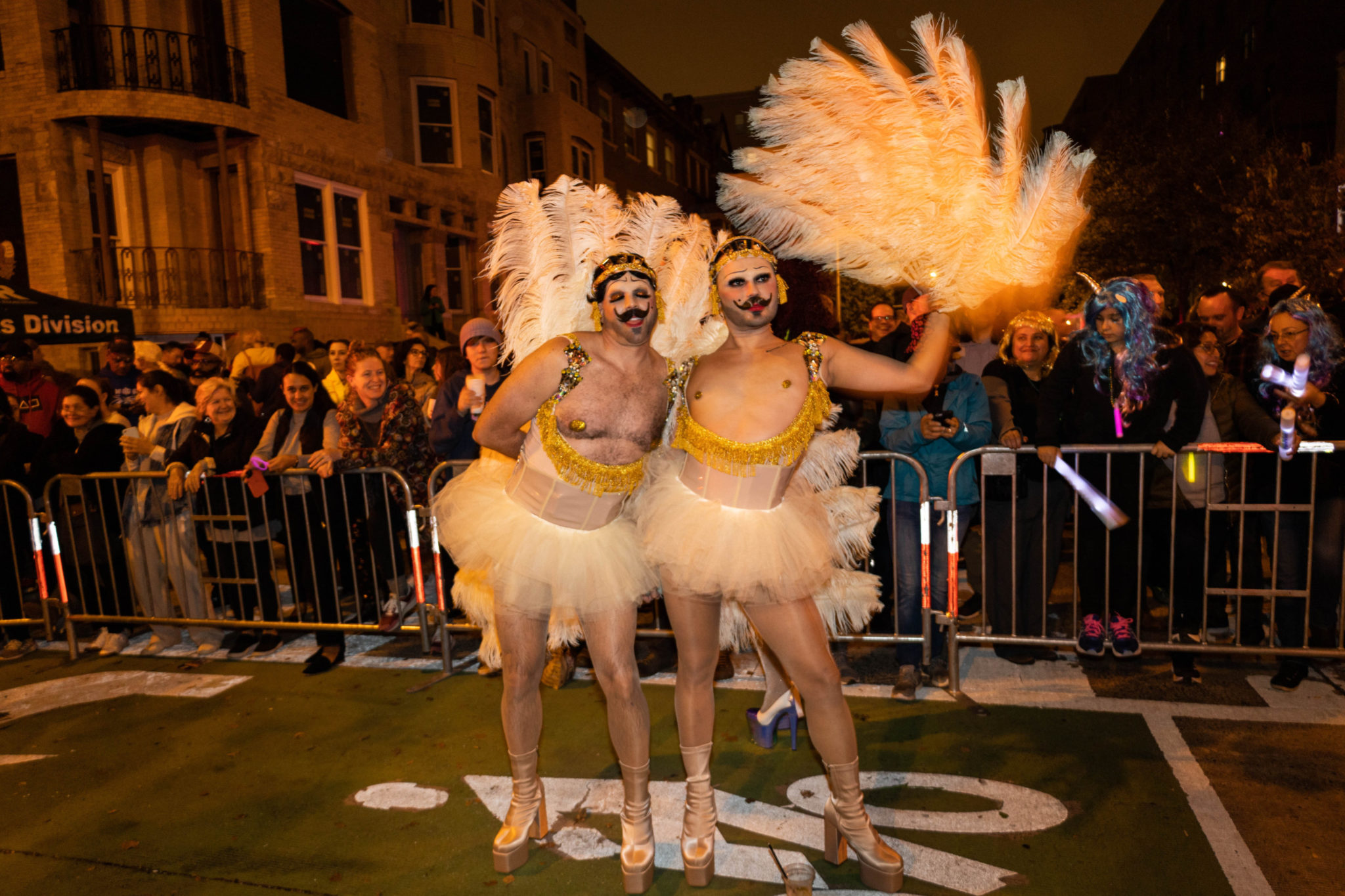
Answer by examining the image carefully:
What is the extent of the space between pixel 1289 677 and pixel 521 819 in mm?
4108

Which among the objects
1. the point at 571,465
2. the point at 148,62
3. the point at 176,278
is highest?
the point at 148,62

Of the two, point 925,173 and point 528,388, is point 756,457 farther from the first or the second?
point 925,173

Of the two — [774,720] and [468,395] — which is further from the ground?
[468,395]

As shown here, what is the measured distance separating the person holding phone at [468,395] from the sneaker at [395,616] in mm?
1046

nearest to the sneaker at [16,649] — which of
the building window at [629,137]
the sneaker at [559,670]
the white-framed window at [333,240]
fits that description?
the sneaker at [559,670]

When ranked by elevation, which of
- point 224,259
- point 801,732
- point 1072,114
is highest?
point 1072,114

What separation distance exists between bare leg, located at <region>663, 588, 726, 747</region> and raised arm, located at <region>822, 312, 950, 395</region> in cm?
96

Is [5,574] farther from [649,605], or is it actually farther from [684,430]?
[684,430]

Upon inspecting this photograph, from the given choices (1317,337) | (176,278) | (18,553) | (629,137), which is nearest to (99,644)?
(18,553)

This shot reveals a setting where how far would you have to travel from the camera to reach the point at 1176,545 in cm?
515

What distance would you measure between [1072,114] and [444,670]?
64.9 meters

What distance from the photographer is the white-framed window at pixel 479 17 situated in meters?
19.4

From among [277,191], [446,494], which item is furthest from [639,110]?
[446,494]

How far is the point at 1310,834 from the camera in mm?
3229
